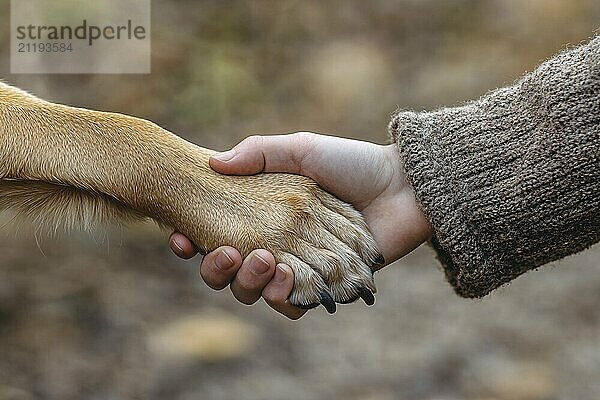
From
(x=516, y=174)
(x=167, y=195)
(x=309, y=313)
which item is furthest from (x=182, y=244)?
(x=309, y=313)

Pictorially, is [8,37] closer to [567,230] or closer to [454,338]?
[454,338]

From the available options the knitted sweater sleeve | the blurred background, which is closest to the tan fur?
the knitted sweater sleeve

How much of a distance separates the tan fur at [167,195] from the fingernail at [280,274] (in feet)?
0.08

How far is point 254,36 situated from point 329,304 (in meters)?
3.25

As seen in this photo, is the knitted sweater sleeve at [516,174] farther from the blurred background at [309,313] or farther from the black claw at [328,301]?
the blurred background at [309,313]

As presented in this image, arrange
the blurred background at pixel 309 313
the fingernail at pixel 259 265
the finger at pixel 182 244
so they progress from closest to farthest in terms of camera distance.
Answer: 1. the fingernail at pixel 259 265
2. the finger at pixel 182 244
3. the blurred background at pixel 309 313

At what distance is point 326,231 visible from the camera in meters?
1.97

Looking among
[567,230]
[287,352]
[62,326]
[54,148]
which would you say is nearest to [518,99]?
[567,230]

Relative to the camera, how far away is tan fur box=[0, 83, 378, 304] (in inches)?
76.6

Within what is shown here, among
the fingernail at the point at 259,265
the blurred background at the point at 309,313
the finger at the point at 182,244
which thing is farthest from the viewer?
the blurred background at the point at 309,313

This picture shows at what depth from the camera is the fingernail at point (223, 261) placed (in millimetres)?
1928

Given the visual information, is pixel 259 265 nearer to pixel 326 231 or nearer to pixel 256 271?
pixel 256 271

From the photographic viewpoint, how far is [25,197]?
2.07m

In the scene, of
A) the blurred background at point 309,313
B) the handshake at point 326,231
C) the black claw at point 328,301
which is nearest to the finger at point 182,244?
the handshake at point 326,231
